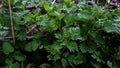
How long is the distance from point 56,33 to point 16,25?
29cm

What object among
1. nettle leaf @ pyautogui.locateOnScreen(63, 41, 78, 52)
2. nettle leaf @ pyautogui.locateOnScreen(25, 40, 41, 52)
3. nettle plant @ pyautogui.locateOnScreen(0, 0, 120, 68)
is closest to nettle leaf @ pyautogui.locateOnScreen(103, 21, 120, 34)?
nettle plant @ pyautogui.locateOnScreen(0, 0, 120, 68)

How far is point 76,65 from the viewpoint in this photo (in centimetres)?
175

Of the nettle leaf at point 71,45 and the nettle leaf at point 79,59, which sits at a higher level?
the nettle leaf at point 71,45

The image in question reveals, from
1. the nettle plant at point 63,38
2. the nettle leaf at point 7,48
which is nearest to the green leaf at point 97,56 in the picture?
the nettle plant at point 63,38

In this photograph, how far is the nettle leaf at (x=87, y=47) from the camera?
1.72 metres

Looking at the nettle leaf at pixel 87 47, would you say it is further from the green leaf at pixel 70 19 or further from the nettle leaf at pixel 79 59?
the green leaf at pixel 70 19

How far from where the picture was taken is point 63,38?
1.71m

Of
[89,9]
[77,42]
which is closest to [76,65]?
[77,42]

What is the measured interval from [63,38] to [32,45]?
23 cm

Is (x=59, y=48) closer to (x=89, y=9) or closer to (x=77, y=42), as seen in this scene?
(x=77, y=42)

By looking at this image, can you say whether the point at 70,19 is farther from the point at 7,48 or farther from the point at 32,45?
the point at 7,48

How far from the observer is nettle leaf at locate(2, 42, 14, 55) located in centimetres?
175

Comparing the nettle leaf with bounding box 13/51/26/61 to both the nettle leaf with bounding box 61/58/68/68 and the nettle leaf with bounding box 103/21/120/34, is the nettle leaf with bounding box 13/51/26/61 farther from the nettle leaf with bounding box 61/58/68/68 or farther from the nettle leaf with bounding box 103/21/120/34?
the nettle leaf with bounding box 103/21/120/34

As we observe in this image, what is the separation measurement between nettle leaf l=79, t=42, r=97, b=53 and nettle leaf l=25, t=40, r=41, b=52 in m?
0.30
